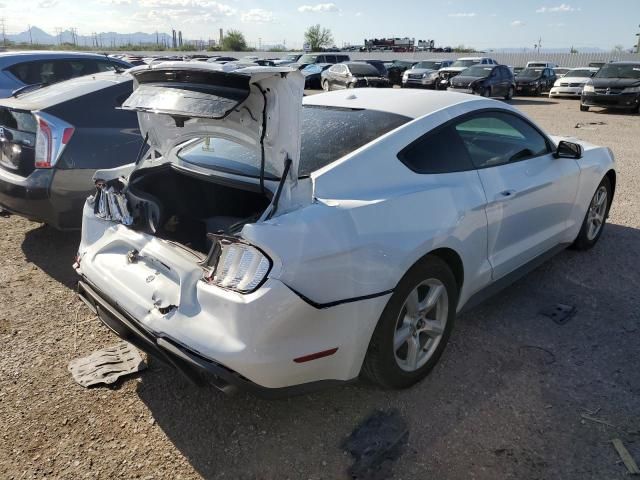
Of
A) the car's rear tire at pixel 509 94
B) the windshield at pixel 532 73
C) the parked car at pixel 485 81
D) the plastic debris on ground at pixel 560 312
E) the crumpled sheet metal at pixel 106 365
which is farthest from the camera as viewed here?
the windshield at pixel 532 73

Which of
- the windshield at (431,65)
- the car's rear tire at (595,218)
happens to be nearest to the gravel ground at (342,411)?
the car's rear tire at (595,218)

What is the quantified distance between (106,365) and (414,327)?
70.4 inches

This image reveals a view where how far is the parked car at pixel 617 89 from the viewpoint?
17.3m

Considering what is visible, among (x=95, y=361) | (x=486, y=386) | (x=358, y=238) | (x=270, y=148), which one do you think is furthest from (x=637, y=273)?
(x=95, y=361)

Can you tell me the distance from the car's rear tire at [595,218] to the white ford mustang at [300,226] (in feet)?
3.89

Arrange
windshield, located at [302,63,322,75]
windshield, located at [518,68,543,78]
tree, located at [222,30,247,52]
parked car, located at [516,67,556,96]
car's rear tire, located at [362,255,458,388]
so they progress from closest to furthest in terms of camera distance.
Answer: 1. car's rear tire, located at [362,255,458,388]
2. parked car, located at [516,67,556,96]
3. windshield, located at [518,68,543,78]
4. windshield, located at [302,63,322,75]
5. tree, located at [222,30,247,52]

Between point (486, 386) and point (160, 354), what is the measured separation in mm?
1746

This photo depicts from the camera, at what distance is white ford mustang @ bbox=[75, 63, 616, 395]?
215 cm

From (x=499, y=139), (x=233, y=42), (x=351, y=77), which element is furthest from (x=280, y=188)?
(x=233, y=42)

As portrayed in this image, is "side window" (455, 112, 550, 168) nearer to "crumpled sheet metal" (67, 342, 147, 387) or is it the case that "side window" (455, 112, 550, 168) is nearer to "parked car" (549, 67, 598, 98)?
"crumpled sheet metal" (67, 342, 147, 387)

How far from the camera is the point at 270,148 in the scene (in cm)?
238

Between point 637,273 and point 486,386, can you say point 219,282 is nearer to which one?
point 486,386

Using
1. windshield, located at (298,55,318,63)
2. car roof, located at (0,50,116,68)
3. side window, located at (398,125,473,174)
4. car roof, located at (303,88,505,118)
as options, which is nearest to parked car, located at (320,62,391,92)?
windshield, located at (298,55,318,63)

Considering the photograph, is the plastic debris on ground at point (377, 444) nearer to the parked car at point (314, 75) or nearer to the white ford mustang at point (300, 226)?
the white ford mustang at point (300, 226)
